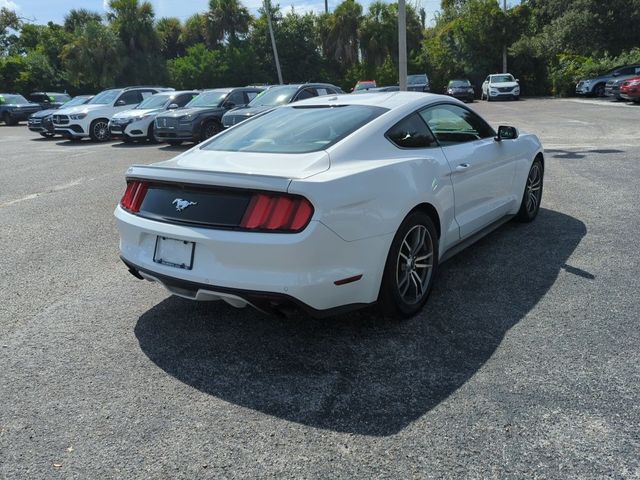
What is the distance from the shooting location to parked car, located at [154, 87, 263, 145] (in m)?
14.7

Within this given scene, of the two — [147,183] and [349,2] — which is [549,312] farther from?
[349,2]

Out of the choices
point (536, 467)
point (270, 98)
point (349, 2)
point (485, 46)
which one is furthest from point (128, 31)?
point (536, 467)

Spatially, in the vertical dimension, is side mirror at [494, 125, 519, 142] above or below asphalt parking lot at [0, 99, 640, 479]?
above

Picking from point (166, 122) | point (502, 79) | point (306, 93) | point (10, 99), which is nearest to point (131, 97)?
point (166, 122)

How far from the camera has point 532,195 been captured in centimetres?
607

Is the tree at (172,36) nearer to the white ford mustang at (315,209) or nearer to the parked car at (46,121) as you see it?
the parked car at (46,121)

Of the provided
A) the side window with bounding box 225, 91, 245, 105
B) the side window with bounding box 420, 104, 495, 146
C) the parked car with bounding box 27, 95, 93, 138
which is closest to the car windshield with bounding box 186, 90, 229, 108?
the side window with bounding box 225, 91, 245, 105

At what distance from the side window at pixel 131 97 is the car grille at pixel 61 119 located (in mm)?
1887

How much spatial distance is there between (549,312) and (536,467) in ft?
5.46

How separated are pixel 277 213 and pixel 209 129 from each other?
1259cm

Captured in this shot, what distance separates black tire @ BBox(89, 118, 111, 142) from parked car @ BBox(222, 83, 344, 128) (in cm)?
587

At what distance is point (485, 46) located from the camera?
40.6m

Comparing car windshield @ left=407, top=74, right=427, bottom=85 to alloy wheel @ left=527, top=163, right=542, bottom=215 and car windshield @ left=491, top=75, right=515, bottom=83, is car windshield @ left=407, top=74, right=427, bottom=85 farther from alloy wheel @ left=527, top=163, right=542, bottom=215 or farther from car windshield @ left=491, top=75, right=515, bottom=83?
alloy wheel @ left=527, top=163, right=542, bottom=215

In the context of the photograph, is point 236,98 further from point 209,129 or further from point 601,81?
point 601,81
